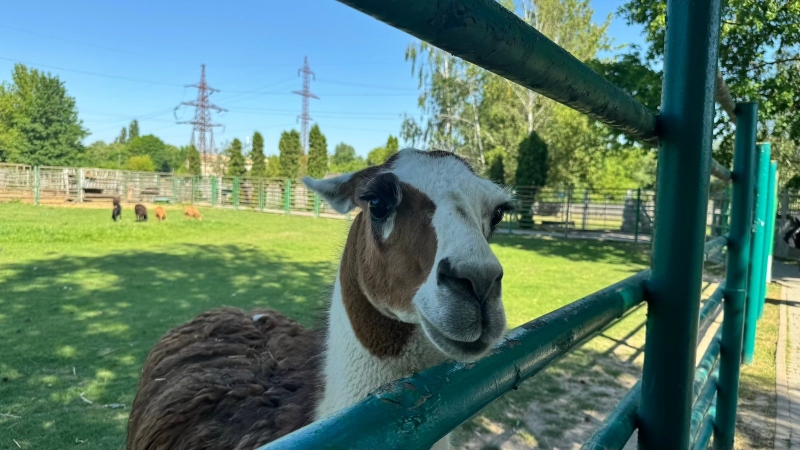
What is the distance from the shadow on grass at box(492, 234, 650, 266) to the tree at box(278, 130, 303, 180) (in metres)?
23.0

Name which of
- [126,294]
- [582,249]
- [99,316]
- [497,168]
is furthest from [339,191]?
[497,168]

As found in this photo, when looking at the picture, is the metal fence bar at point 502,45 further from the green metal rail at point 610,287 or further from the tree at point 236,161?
the tree at point 236,161

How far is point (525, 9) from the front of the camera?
27422 millimetres

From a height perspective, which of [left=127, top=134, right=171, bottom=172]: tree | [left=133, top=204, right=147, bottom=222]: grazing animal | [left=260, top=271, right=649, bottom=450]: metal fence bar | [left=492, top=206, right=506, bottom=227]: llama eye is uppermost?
[left=127, top=134, right=171, bottom=172]: tree

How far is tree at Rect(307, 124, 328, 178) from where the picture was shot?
1578 inches

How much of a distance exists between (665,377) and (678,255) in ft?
0.98

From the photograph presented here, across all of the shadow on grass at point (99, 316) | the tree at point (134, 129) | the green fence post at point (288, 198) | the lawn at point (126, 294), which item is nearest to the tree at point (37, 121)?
the lawn at point (126, 294)

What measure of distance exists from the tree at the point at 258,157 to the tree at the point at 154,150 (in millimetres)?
26031

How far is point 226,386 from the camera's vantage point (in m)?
2.51

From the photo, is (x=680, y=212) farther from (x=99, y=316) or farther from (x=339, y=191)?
(x=99, y=316)

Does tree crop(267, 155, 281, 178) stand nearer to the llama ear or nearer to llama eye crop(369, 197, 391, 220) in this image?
the llama ear

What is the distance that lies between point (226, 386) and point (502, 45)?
2.31m

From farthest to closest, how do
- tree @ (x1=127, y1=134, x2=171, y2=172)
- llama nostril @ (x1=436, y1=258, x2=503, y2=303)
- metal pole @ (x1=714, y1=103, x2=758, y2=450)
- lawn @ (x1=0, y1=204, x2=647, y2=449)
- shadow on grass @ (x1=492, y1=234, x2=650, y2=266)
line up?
tree @ (x1=127, y1=134, x2=171, y2=172)
shadow on grass @ (x1=492, y1=234, x2=650, y2=266)
lawn @ (x1=0, y1=204, x2=647, y2=449)
metal pole @ (x1=714, y1=103, x2=758, y2=450)
llama nostril @ (x1=436, y1=258, x2=503, y2=303)

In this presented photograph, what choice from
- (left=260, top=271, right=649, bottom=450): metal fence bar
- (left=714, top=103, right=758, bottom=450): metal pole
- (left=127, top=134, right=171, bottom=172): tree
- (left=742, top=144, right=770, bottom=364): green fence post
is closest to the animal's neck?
(left=260, top=271, right=649, bottom=450): metal fence bar
